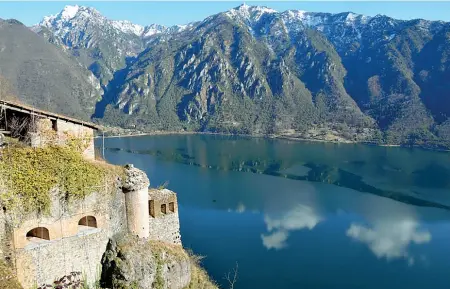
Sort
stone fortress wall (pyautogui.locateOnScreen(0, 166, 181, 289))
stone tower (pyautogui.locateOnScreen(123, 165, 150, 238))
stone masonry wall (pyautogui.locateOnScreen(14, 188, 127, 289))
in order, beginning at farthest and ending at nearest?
stone tower (pyautogui.locateOnScreen(123, 165, 150, 238)) < stone masonry wall (pyautogui.locateOnScreen(14, 188, 127, 289)) < stone fortress wall (pyautogui.locateOnScreen(0, 166, 181, 289))

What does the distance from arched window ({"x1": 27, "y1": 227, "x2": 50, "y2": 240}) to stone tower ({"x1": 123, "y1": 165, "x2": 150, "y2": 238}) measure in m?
3.73

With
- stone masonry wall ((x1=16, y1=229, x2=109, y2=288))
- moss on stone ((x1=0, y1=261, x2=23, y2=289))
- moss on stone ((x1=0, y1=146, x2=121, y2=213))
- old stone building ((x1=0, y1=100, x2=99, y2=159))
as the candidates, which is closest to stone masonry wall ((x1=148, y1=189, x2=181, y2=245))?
stone masonry wall ((x1=16, y1=229, x2=109, y2=288))

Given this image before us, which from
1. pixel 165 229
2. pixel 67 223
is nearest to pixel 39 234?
pixel 67 223

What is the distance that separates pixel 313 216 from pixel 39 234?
169 feet

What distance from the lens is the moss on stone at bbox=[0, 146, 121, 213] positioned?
15445mm

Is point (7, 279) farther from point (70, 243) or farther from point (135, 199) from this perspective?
point (135, 199)

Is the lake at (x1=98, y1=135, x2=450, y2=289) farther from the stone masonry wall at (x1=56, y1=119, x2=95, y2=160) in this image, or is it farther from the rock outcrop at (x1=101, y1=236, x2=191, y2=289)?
the stone masonry wall at (x1=56, y1=119, x2=95, y2=160)

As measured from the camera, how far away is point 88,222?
18266 millimetres

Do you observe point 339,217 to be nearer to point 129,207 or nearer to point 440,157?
point 129,207

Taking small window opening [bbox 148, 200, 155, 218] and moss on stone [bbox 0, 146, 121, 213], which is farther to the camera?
small window opening [bbox 148, 200, 155, 218]

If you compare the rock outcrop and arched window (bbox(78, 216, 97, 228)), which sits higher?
arched window (bbox(78, 216, 97, 228))

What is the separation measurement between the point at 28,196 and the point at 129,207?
15.5 ft

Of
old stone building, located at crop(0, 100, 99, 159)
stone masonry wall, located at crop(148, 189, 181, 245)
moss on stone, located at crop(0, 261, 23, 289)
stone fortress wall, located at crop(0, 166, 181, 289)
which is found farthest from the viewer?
stone masonry wall, located at crop(148, 189, 181, 245)

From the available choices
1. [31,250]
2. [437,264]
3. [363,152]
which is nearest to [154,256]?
[31,250]
